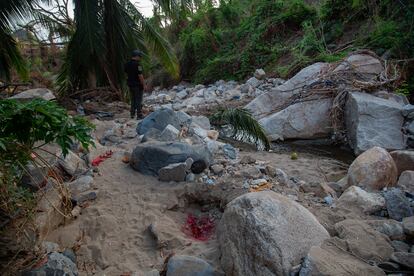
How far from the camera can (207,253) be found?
3.33 metres

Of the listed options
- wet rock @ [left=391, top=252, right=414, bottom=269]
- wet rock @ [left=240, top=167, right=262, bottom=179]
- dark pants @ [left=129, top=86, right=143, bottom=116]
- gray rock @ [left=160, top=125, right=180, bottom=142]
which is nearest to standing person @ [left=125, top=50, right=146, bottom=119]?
dark pants @ [left=129, top=86, right=143, bottom=116]

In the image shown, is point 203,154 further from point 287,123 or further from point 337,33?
point 337,33

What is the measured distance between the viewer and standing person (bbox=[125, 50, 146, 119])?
25.8ft

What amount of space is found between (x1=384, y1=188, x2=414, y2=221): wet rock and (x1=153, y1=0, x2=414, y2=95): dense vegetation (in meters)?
5.23

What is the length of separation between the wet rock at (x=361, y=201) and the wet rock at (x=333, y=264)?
1177 millimetres

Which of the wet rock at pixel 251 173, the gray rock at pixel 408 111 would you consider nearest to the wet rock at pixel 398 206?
the wet rock at pixel 251 173

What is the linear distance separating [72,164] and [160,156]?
3.44 feet

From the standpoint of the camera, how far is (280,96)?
8719 mm

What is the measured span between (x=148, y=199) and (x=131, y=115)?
4.48m

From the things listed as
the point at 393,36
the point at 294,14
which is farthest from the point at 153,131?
the point at 294,14

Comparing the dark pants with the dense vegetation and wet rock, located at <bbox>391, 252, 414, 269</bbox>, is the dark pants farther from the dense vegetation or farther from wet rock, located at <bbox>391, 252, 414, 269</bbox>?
wet rock, located at <bbox>391, 252, 414, 269</bbox>

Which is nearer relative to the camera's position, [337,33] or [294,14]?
[337,33]

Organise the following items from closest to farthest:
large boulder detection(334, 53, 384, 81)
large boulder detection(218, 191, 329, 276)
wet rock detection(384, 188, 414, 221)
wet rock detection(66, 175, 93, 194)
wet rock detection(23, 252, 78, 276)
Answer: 1. large boulder detection(218, 191, 329, 276)
2. wet rock detection(23, 252, 78, 276)
3. wet rock detection(384, 188, 414, 221)
4. wet rock detection(66, 175, 93, 194)
5. large boulder detection(334, 53, 384, 81)

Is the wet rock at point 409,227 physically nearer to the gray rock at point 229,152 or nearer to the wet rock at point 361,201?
the wet rock at point 361,201
